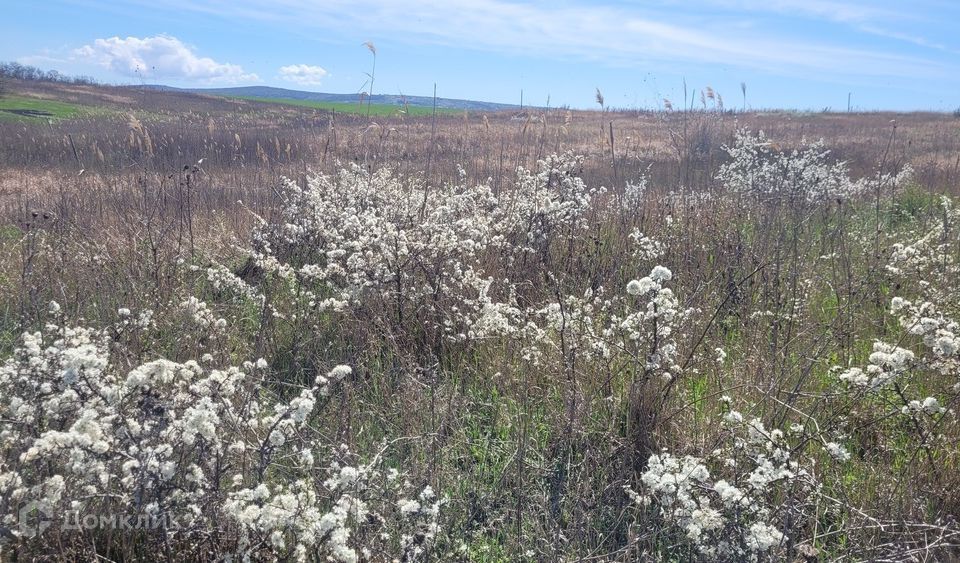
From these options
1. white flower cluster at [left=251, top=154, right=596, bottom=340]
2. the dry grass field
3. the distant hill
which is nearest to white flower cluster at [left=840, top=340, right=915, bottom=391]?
the dry grass field

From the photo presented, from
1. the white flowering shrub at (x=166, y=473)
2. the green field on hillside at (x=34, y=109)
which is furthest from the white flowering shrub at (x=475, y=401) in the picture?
the green field on hillside at (x=34, y=109)

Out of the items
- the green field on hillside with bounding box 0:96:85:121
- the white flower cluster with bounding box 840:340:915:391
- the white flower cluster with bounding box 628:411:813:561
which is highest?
the green field on hillside with bounding box 0:96:85:121

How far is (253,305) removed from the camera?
529 centimetres

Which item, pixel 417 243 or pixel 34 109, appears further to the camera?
pixel 34 109

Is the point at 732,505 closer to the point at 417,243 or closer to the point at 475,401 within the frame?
the point at 475,401

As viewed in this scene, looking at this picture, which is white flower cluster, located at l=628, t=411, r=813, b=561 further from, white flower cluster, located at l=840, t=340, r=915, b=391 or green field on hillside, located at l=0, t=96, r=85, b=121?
green field on hillside, located at l=0, t=96, r=85, b=121

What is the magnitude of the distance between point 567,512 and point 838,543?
1.20 metres

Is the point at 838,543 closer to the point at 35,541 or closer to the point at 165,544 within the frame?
the point at 165,544

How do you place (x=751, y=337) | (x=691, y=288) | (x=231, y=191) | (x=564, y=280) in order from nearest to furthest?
(x=751, y=337) < (x=691, y=288) < (x=564, y=280) < (x=231, y=191)

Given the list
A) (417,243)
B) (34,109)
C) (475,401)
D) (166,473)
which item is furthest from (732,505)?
(34,109)

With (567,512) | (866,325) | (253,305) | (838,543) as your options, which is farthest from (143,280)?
(866,325)

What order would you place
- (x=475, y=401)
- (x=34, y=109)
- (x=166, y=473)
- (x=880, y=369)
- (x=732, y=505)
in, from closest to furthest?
1. (x=166, y=473)
2. (x=732, y=505)
3. (x=880, y=369)
4. (x=475, y=401)
5. (x=34, y=109)

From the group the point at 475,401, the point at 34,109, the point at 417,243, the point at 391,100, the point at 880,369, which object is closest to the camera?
the point at 880,369

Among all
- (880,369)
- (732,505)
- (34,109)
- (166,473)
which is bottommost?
(732,505)
